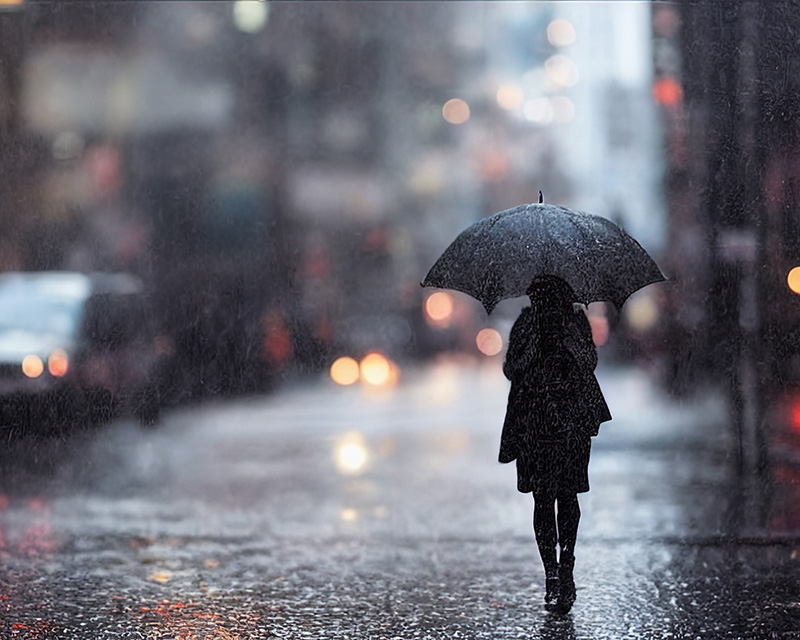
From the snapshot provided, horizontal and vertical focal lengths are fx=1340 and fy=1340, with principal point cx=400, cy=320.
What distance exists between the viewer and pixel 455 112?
151 ft

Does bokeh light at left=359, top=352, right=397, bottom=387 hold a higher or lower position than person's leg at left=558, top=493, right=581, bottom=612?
higher

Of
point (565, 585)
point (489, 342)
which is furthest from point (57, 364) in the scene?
point (489, 342)

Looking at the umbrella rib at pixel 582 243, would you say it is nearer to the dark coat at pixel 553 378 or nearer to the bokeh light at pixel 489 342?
the dark coat at pixel 553 378

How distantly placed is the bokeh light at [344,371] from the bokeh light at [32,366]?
9.68 m

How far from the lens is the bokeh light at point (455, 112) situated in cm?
4566

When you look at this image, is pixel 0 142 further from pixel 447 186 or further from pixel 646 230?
pixel 447 186

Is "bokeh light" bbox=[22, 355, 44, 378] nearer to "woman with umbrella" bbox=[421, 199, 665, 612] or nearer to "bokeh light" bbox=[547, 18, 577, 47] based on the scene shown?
"woman with umbrella" bbox=[421, 199, 665, 612]

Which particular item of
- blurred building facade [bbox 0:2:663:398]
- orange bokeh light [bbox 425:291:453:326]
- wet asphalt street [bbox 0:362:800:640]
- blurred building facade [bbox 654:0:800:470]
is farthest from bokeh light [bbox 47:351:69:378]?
orange bokeh light [bbox 425:291:453:326]

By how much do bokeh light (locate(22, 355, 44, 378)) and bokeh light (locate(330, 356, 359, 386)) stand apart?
9675 mm

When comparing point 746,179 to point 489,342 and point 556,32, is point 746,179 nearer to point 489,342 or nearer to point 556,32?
point 489,342

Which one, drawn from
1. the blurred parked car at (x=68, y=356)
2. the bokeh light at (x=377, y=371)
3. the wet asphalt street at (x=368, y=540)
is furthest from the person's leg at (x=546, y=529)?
the bokeh light at (x=377, y=371)

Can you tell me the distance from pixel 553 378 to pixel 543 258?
704 millimetres

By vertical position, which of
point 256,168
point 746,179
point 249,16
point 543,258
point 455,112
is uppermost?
point 455,112

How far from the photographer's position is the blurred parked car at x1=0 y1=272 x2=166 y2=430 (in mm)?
14102
